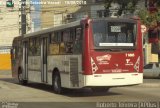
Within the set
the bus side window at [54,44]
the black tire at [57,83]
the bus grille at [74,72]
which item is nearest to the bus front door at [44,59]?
the bus side window at [54,44]

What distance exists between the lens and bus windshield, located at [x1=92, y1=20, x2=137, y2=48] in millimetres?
18672

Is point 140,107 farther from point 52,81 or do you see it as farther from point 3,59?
point 3,59

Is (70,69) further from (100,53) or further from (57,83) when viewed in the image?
(57,83)

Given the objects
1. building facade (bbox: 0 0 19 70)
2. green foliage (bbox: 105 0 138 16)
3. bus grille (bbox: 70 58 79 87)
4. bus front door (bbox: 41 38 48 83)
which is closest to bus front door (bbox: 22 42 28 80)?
bus front door (bbox: 41 38 48 83)

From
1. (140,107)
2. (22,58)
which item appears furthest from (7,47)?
(140,107)

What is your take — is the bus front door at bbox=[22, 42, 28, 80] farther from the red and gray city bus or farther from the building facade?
the building facade

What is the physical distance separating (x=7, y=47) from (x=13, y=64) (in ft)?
156

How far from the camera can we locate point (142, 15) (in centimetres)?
3625

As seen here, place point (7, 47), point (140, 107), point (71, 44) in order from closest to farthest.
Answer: point (140, 107), point (71, 44), point (7, 47)

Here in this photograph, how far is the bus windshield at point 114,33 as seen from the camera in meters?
18.7

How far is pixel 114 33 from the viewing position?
18922 millimetres

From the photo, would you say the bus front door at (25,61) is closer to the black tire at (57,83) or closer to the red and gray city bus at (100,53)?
the black tire at (57,83)

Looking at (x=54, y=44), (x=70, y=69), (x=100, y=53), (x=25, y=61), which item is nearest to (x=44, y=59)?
(x=54, y=44)

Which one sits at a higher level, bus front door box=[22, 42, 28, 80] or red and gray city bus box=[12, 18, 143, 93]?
red and gray city bus box=[12, 18, 143, 93]
